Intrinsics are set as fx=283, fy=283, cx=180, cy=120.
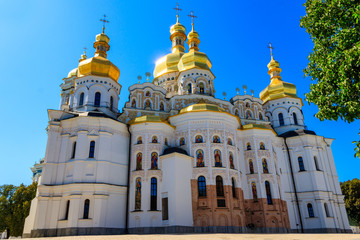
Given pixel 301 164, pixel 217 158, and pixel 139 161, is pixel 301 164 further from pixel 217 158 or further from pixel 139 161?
pixel 139 161

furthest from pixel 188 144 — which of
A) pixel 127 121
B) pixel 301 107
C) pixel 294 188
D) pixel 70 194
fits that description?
pixel 301 107

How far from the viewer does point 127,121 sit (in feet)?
85.6

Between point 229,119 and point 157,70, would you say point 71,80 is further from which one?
point 229,119

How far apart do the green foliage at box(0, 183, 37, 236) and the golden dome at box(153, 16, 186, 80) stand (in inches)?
794

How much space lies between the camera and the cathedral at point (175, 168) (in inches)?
800

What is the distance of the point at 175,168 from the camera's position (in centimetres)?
2108

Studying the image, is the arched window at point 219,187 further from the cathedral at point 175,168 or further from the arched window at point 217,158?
the arched window at point 217,158

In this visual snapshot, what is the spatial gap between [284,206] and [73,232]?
17299 mm

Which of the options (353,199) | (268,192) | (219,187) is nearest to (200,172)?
(219,187)

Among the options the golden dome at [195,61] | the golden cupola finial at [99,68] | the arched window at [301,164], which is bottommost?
the arched window at [301,164]

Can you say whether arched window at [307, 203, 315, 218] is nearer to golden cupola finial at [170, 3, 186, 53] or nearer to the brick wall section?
the brick wall section

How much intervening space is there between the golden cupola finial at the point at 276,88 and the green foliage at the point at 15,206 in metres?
28.8

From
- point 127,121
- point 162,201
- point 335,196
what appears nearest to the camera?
point 162,201

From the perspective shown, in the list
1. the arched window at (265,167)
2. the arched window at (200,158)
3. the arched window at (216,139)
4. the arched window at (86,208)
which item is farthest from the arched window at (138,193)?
the arched window at (265,167)
